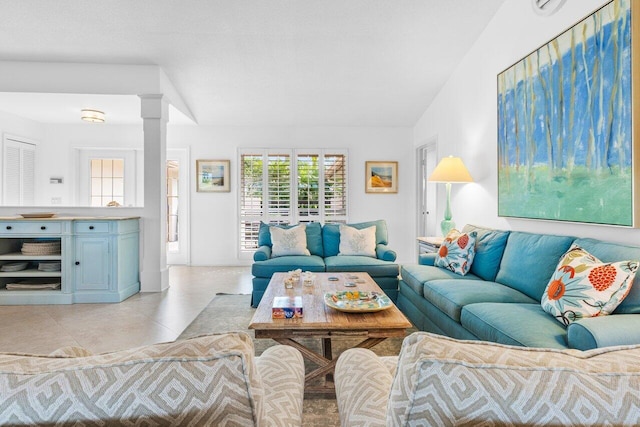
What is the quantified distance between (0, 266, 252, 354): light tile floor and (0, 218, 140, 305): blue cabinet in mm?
141

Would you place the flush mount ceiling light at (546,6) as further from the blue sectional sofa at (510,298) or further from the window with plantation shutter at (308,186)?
the window with plantation shutter at (308,186)

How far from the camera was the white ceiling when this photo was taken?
348cm

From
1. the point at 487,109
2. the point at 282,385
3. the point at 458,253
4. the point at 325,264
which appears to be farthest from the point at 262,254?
the point at 282,385

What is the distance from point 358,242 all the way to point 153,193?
2593mm

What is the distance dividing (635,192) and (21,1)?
5.06m

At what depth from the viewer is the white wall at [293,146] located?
620cm

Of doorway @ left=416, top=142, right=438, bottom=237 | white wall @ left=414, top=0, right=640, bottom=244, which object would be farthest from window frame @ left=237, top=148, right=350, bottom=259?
white wall @ left=414, top=0, right=640, bottom=244

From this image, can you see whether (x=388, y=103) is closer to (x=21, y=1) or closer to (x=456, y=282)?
(x=456, y=282)

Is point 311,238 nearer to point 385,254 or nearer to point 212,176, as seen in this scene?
point 385,254

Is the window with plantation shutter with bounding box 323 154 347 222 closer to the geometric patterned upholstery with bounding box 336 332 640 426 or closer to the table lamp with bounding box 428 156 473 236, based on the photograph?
Result: the table lamp with bounding box 428 156 473 236

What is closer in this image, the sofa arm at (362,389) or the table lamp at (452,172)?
the sofa arm at (362,389)

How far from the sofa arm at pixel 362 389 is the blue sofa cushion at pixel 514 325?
3.37 feet

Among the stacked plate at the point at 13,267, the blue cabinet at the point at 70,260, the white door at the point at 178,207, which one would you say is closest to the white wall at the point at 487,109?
the blue cabinet at the point at 70,260

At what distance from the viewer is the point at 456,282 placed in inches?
113
